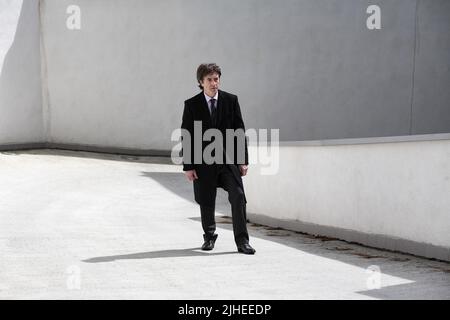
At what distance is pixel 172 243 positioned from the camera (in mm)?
8828

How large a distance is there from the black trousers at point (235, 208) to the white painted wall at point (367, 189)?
160cm

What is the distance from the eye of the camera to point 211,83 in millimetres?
7875

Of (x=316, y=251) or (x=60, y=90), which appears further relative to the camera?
(x=60, y=90)

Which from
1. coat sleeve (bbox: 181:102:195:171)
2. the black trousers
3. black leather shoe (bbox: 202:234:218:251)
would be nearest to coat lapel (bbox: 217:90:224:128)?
coat sleeve (bbox: 181:102:195:171)

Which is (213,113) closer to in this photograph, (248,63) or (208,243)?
(208,243)

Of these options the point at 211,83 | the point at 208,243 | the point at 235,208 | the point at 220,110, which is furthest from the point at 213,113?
the point at 208,243

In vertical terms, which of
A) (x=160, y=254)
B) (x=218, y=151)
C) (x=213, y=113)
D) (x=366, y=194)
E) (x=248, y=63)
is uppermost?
(x=248, y=63)

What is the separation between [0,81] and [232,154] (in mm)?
12631

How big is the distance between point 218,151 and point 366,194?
1914 millimetres

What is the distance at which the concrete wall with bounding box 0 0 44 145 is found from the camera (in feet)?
63.0

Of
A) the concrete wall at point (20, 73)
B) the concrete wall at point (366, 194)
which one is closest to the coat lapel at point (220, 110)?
the concrete wall at point (366, 194)

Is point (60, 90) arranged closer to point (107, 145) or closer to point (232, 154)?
point (107, 145)
